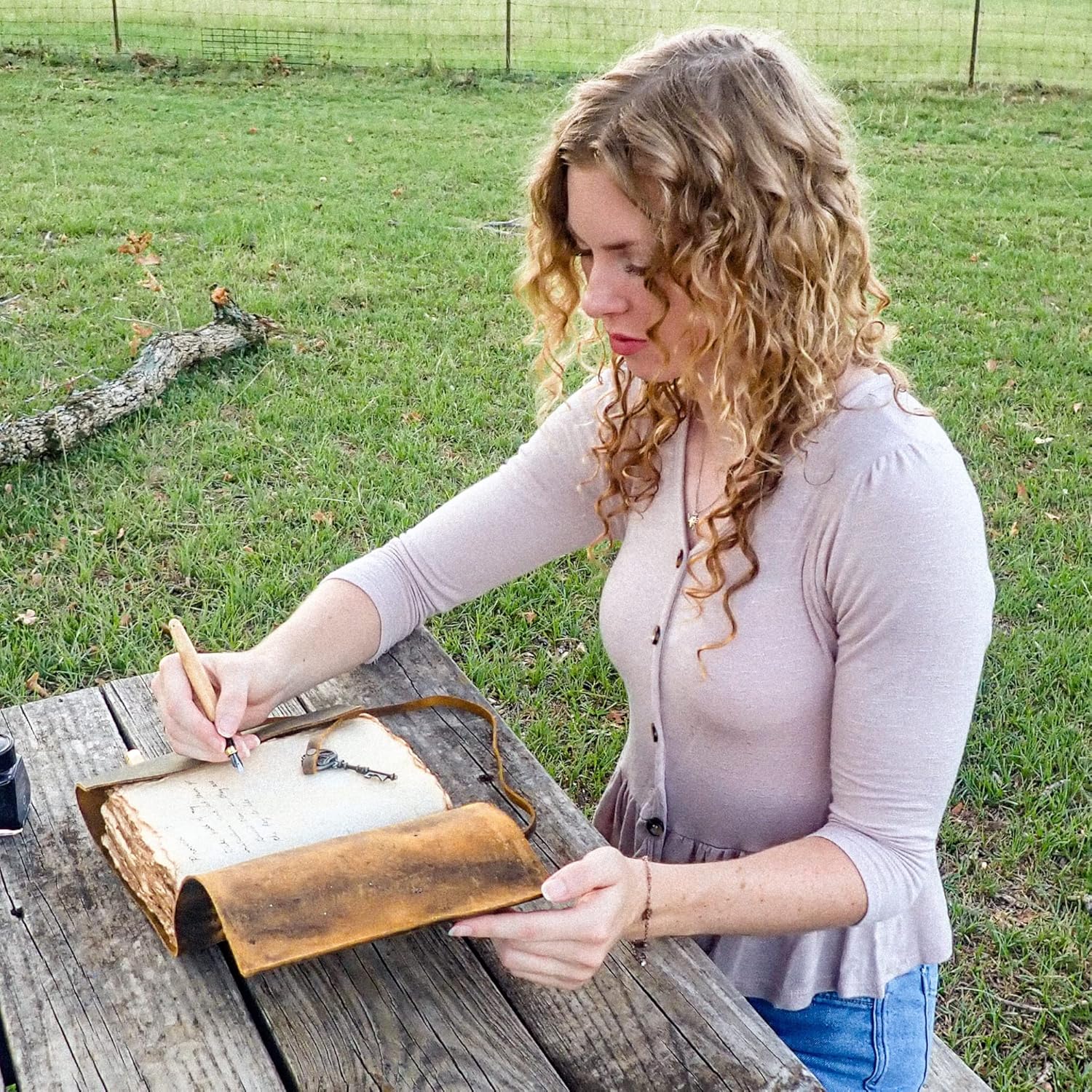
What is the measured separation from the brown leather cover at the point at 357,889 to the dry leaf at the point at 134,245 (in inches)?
241

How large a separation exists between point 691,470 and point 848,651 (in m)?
0.40

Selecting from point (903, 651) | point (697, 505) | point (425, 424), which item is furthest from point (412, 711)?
point (425, 424)

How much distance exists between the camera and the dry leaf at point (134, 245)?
6.90 m

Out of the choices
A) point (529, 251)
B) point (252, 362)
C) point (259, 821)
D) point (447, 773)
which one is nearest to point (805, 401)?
point (529, 251)

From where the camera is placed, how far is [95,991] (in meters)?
1.34

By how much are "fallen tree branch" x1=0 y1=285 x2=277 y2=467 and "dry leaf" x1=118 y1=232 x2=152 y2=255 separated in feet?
3.56

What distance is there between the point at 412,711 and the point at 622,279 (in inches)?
27.4

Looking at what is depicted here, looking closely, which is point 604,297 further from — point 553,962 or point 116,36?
point 116,36

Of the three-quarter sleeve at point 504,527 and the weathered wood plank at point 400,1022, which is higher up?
the three-quarter sleeve at point 504,527

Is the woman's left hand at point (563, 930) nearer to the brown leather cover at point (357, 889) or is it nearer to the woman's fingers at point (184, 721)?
the brown leather cover at point (357, 889)

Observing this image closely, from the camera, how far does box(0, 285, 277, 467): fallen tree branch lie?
4.47 m

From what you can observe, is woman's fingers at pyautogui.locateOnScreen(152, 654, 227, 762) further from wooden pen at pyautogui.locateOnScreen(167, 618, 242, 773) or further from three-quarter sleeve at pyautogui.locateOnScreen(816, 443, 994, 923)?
three-quarter sleeve at pyautogui.locateOnScreen(816, 443, 994, 923)

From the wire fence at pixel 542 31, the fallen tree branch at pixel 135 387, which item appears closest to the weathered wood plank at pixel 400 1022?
the fallen tree branch at pixel 135 387

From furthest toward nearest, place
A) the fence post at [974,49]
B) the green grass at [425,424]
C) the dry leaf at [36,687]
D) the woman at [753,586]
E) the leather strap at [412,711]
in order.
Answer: the fence post at [974,49] → the dry leaf at [36,687] → the green grass at [425,424] → the leather strap at [412,711] → the woman at [753,586]
